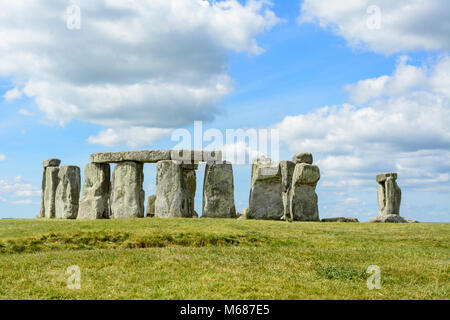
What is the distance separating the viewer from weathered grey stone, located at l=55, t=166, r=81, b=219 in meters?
28.6

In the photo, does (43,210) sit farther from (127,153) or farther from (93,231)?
(93,231)

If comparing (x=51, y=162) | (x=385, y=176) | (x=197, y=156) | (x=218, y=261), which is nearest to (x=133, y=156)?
(x=197, y=156)

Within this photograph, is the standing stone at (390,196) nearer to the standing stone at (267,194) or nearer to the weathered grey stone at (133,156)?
the standing stone at (267,194)

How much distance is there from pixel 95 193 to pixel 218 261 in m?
15.8

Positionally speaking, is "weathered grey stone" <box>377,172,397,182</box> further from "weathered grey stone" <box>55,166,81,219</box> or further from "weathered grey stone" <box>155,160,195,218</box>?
"weathered grey stone" <box>55,166,81,219</box>

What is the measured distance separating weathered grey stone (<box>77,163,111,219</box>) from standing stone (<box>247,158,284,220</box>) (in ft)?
26.8

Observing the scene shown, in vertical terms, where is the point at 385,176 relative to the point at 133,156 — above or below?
below

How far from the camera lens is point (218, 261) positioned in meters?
12.5

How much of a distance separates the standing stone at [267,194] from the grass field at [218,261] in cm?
416

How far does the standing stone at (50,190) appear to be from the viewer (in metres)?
30.7

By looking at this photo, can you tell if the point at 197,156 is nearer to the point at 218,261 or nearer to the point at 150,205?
the point at 150,205

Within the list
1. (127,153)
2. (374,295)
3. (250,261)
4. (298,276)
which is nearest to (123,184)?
(127,153)

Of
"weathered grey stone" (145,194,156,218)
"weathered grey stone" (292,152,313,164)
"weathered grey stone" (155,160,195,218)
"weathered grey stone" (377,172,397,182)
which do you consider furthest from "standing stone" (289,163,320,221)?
"weathered grey stone" (145,194,156,218)
